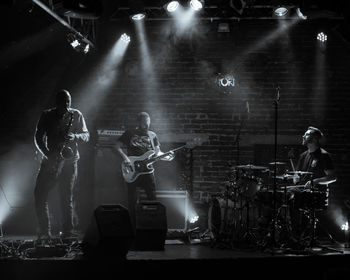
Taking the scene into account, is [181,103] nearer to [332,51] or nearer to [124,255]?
[332,51]

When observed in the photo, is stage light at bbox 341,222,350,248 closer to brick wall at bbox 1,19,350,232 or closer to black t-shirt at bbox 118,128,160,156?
brick wall at bbox 1,19,350,232

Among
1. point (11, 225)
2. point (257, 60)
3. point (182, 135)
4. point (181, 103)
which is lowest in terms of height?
point (11, 225)

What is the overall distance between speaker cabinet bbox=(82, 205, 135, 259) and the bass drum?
2104 mm

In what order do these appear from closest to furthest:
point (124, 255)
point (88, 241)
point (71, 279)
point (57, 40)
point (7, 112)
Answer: point (71, 279) → point (124, 255) → point (88, 241) → point (57, 40) → point (7, 112)

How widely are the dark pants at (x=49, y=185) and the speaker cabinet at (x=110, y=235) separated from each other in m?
1.41

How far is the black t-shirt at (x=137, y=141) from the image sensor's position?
313 inches

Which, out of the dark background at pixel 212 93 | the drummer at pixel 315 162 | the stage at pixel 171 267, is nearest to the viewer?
the stage at pixel 171 267

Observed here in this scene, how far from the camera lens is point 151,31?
9398 millimetres

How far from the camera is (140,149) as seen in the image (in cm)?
794

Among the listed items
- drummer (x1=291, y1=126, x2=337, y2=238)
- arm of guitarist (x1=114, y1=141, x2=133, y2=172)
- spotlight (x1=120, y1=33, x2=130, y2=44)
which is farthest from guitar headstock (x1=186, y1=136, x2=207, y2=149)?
spotlight (x1=120, y1=33, x2=130, y2=44)

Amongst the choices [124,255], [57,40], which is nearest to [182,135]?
[57,40]

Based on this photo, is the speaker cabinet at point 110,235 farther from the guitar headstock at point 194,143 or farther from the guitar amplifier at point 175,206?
the guitar headstock at point 194,143

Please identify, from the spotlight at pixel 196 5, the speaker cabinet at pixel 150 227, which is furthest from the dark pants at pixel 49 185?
the spotlight at pixel 196 5

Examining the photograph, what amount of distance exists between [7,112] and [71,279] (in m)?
4.92
